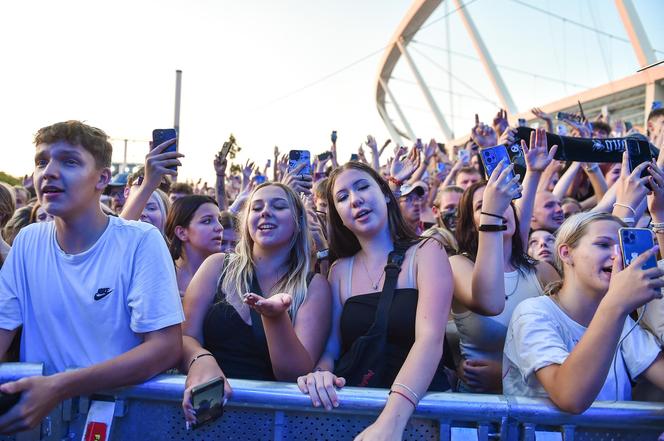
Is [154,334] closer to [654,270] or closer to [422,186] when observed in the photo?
[654,270]

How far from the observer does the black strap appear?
216 cm

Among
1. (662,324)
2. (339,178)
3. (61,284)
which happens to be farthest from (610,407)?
(61,284)

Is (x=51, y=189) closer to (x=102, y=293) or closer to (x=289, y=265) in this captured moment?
(x=102, y=293)

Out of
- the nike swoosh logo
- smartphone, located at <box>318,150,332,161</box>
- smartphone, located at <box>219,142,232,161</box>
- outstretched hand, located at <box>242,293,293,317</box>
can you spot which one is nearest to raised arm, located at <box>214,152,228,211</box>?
smartphone, located at <box>219,142,232,161</box>

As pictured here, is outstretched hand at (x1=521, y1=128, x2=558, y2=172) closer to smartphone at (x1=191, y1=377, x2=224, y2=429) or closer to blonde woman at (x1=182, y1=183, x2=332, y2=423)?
blonde woman at (x1=182, y1=183, x2=332, y2=423)

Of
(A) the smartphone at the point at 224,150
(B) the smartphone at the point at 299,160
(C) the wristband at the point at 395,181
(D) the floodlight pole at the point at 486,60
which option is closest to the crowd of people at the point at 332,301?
(B) the smartphone at the point at 299,160

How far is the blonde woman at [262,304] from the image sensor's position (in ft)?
6.73

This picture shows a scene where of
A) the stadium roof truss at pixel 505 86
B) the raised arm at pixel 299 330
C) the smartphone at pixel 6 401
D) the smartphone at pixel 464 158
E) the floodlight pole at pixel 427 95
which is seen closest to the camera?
the smartphone at pixel 6 401

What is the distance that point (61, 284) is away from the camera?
201cm

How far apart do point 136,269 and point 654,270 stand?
183 cm

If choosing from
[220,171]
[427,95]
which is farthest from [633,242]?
[427,95]

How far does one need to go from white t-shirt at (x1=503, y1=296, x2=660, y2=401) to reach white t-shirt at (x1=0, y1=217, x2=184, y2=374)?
1336 millimetres

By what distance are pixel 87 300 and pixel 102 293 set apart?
6 cm

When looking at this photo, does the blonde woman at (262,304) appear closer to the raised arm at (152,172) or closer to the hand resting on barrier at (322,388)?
the hand resting on barrier at (322,388)
